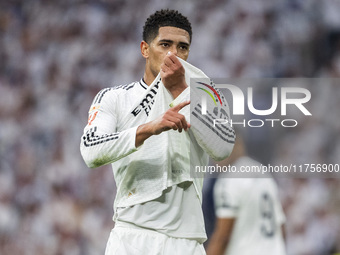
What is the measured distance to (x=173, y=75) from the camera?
2277 millimetres

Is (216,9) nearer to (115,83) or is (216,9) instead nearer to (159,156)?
(115,83)

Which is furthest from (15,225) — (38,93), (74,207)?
(38,93)

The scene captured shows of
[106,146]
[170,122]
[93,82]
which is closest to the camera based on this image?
[170,122]

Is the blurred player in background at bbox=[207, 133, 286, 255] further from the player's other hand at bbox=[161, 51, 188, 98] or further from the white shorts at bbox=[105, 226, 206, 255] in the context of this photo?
the player's other hand at bbox=[161, 51, 188, 98]

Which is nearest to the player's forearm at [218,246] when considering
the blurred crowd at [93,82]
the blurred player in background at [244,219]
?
the blurred player in background at [244,219]

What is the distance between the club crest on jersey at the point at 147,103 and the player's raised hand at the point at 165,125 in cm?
24

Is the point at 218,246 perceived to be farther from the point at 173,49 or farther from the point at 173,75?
the point at 173,49

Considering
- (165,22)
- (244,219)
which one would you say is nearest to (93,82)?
(165,22)

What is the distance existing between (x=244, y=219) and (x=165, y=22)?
34.7 inches

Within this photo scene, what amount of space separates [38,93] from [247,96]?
2.31m

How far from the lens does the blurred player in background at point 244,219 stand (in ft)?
7.63

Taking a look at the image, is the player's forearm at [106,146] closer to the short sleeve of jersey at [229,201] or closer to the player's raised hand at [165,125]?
the player's raised hand at [165,125]

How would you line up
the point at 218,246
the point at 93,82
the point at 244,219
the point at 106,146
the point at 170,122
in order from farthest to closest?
1. the point at 93,82
2. the point at 244,219
3. the point at 218,246
4. the point at 106,146
5. the point at 170,122

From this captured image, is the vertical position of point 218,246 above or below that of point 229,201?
below
